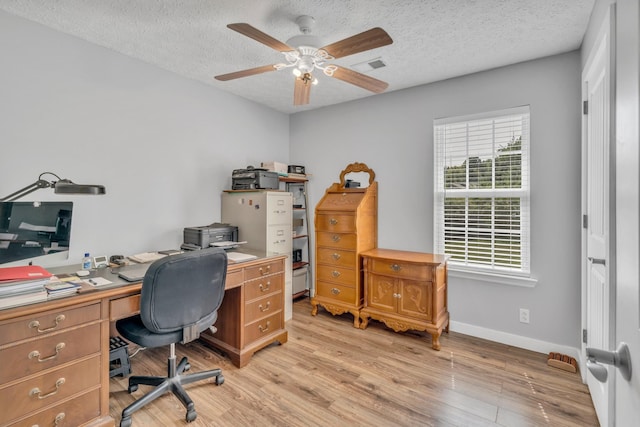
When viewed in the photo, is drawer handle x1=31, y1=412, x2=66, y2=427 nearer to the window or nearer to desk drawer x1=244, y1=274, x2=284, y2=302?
desk drawer x1=244, y1=274, x2=284, y2=302

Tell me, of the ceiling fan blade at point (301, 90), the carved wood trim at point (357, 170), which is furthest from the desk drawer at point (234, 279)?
the carved wood trim at point (357, 170)

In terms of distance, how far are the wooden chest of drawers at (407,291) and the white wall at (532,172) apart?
33 centimetres

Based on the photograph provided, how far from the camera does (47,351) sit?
4.98ft

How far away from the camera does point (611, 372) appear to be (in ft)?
2.92

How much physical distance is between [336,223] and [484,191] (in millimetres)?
1462

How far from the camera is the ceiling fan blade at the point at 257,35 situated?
1554 mm

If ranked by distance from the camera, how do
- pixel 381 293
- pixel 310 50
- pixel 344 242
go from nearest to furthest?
pixel 310 50, pixel 381 293, pixel 344 242

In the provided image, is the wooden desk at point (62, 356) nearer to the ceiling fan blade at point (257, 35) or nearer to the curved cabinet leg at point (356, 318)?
the ceiling fan blade at point (257, 35)

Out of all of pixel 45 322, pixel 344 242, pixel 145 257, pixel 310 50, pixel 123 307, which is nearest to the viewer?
pixel 45 322

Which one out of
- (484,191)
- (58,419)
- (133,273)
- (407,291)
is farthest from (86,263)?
(484,191)

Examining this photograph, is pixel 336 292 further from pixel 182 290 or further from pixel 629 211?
pixel 629 211

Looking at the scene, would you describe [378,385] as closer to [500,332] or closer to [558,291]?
[500,332]

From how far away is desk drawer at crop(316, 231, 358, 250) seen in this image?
3.19 metres

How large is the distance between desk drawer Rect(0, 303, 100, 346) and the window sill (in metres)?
2.89
